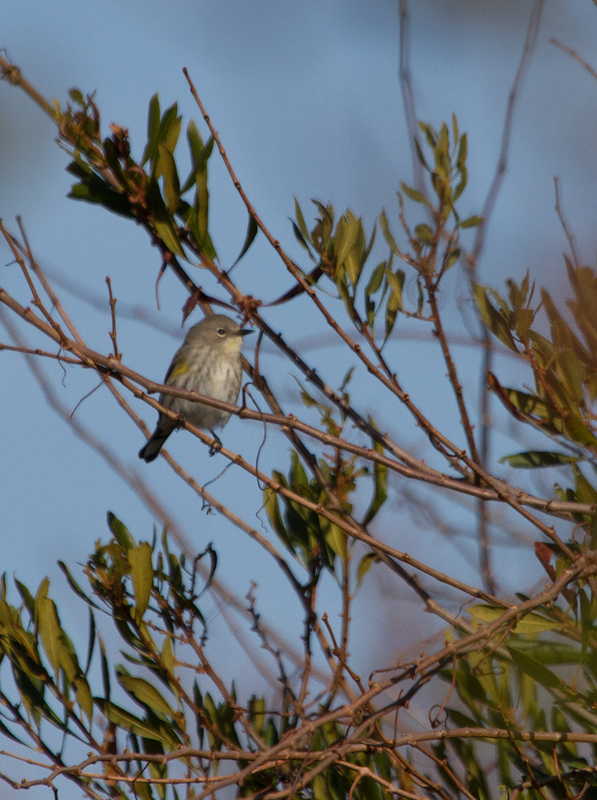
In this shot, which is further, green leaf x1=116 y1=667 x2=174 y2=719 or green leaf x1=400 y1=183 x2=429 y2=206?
green leaf x1=400 y1=183 x2=429 y2=206

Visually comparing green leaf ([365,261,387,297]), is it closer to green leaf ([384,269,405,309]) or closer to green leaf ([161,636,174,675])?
green leaf ([384,269,405,309])

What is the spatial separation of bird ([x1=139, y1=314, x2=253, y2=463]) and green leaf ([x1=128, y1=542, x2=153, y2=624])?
9.34ft

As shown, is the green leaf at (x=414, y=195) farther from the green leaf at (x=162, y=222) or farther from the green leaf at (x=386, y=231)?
the green leaf at (x=162, y=222)

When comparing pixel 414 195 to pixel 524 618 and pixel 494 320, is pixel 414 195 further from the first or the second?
pixel 524 618

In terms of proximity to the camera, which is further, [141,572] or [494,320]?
[494,320]

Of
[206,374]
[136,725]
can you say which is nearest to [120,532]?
[136,725]

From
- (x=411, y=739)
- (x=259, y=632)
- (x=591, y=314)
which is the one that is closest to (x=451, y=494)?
(x=259, y=632)

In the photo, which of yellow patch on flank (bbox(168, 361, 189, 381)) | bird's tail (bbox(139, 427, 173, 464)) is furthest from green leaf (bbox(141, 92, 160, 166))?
bird's tail (bbox(139, 427, 173, 464))

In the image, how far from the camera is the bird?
18.0 ft

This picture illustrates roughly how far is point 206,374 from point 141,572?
321 centimetres

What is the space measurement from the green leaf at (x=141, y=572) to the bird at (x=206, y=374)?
2846 mm

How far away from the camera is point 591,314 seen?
7.35 feet

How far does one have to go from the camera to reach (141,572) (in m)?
2.35

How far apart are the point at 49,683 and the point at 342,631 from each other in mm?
818
